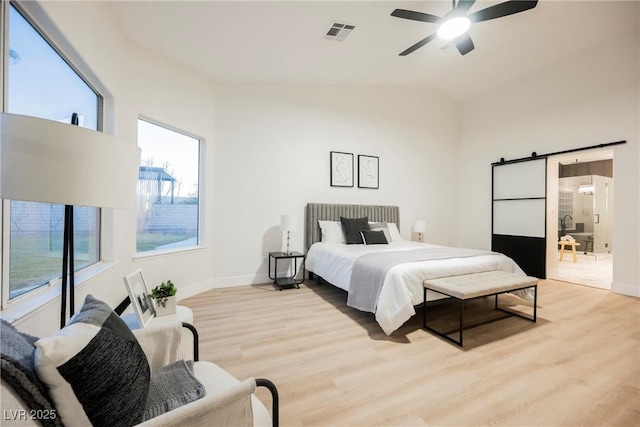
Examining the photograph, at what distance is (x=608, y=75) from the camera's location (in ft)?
13.1

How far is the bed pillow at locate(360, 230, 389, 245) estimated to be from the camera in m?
4.15

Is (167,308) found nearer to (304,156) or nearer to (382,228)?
(304,156)

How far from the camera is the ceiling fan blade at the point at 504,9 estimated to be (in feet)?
7.98

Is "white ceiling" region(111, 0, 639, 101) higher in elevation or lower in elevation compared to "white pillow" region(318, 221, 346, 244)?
higher

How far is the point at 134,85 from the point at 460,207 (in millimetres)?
6188

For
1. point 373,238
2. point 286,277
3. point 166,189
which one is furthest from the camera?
point 286,277

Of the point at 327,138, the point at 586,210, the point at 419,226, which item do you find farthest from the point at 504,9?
the point at 586,210

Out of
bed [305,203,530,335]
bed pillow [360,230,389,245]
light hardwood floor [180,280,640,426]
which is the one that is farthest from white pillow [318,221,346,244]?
light hardwood floor [180,280,640,426]

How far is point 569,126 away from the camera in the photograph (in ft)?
14.4

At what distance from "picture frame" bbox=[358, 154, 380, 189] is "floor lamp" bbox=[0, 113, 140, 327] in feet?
13.7

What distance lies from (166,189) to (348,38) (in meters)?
3.02

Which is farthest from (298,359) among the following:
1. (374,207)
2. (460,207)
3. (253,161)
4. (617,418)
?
(460,207)

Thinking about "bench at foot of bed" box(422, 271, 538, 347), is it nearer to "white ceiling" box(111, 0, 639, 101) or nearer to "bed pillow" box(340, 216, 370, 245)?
"bed pillow" box(340, 216, 370, 245)

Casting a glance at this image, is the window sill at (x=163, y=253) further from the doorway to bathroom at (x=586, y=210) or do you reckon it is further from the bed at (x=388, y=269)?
the doorway to bathroom at (x=586, y=210)
